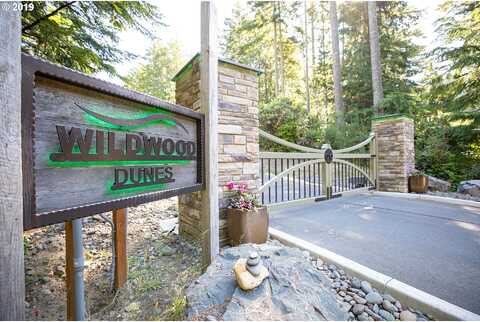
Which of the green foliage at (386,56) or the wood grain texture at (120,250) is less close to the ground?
the green foliage at (386,56)

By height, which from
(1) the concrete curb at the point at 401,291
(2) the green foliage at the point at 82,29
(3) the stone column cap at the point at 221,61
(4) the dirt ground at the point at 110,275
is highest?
(2) the green foliage at the point at 82,29

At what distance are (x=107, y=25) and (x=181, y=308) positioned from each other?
354cm

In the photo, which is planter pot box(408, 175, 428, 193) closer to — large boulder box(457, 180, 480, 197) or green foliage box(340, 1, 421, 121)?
large boulder box(457, 180, 480, 197)

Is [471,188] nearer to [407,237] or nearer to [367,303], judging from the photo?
[407,237]

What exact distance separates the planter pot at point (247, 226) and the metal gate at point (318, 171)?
0.76 meters

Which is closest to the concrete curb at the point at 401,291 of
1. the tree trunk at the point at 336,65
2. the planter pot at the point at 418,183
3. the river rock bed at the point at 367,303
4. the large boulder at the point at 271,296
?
the river rock bed at the point at 367,303

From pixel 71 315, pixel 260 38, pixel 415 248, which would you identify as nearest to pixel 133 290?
pixel 71 315

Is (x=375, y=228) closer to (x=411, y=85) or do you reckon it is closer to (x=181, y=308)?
(x=181, y=308)

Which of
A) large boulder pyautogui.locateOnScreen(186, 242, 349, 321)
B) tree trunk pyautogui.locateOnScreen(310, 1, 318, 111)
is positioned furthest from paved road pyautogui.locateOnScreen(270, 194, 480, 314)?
tree trunk pyautogui.locateOnScreen(310, 1, 318, 111)

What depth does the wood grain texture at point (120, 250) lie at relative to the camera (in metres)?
1.88

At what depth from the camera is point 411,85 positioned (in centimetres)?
876

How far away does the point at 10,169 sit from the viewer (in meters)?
0.67

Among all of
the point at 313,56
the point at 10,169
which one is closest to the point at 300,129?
the point at 313,56

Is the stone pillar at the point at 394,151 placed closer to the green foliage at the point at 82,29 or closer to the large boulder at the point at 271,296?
the large boulder at the point at 271,296
